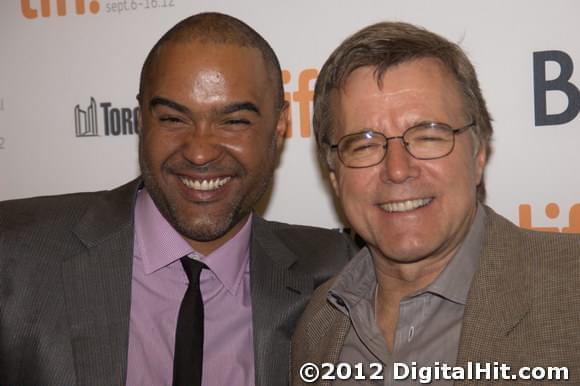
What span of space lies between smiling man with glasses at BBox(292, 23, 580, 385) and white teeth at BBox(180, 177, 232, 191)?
46 centimetres

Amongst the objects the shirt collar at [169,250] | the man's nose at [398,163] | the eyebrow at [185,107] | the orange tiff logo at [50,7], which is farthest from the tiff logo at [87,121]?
the man's nose at [398,163]

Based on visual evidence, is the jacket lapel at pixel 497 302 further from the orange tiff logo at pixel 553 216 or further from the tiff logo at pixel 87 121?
the tiff logo at pixel 87 121

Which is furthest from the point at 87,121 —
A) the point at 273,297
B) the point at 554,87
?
the point at 554,87

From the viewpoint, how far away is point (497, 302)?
5.77 feet

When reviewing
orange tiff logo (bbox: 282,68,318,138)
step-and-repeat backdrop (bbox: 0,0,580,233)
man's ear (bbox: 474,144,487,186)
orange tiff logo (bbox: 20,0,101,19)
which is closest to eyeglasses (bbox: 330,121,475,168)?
man's ear (bbox: 474,144,487,186)

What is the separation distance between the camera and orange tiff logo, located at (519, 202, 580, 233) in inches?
103

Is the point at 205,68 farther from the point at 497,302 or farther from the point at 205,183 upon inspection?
the point at 497,302

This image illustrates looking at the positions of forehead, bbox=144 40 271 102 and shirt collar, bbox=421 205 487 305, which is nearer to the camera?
shirt collar, bbox=421 205 487 305

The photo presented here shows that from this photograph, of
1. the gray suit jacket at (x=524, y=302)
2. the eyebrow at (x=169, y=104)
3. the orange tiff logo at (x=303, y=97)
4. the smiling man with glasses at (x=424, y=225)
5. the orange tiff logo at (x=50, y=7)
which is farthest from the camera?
the orange tiff logo at (x=50, y=7)

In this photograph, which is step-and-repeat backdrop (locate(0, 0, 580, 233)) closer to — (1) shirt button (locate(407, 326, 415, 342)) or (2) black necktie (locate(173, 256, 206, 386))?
(2) black necktie (locate(173, 256, 206, 386))

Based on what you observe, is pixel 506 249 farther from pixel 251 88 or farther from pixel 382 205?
pixel 251 88

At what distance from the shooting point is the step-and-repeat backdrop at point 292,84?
264 cm

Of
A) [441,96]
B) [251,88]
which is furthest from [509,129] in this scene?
[251,88]

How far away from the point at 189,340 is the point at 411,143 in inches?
38.9
